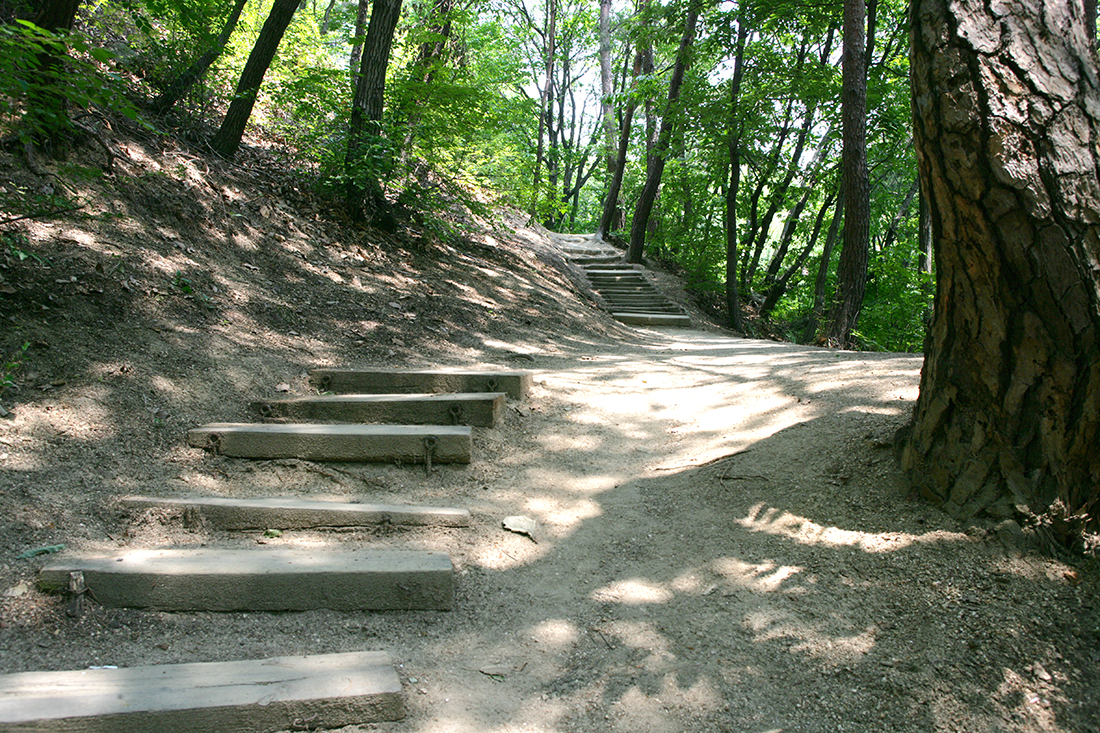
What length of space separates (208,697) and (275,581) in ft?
2.08

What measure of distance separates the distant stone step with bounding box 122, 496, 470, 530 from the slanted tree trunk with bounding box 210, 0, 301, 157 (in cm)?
566

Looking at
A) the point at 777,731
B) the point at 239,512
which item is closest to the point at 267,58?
the point at 239,512

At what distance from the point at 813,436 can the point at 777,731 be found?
6.63 feet

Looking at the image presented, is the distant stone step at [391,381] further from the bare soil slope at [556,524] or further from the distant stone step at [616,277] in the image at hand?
the distant stone step at [616,277]

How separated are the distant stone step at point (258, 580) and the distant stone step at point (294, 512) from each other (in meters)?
0.28

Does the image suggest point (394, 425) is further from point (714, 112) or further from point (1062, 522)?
point (714, 112)

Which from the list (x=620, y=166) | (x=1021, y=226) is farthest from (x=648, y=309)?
(x=1021, y=226)

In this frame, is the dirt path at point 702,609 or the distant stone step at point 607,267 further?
the distant stone step at point 607,267

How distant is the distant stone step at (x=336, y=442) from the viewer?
370cm

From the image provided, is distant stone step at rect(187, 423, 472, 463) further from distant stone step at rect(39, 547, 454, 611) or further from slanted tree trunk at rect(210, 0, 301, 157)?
slanted tree trunk at rect(210, 0, 301, 157)

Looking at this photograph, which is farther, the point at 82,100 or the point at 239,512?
the point at 82,100

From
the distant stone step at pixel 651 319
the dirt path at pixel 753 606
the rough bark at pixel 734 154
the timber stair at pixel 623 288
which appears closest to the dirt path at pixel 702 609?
the dirt path at pixel 753 606

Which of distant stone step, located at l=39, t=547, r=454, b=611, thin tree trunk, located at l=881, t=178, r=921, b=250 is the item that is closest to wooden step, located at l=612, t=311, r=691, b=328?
thin tree trunk, located at l=881, t=178, r=921, b=250

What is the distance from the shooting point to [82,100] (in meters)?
3.32
